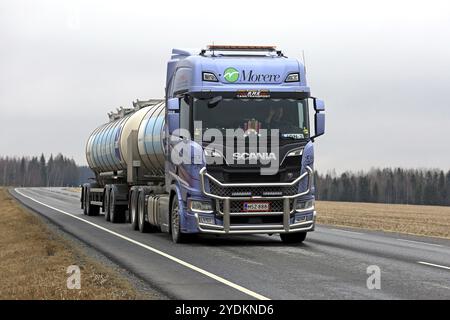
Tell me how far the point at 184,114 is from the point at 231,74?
1.38m

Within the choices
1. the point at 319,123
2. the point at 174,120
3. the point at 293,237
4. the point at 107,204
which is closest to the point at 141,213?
the point at 293,237

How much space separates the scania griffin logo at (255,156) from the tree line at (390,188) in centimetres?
10814

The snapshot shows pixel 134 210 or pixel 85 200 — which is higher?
pixel 85 200

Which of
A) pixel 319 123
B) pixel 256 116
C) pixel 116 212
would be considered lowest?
pixel 116 212

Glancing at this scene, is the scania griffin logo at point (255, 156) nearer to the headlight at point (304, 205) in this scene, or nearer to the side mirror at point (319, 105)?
the headlight at point (304, 205)

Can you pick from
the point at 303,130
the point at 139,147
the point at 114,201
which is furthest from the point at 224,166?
the point at 114,201

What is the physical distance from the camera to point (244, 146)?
15.2m

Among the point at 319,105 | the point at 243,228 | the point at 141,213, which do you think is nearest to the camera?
the point at 243,228

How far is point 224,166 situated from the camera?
15.1m

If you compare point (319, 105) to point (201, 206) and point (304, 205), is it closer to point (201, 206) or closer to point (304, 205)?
point (304, 205)

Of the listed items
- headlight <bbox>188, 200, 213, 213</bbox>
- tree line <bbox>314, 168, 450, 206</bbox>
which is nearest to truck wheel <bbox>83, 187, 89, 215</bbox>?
headlight <bbox>188, 200, 213, 213</bbox>

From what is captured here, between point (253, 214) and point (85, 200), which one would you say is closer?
point (253, 214)

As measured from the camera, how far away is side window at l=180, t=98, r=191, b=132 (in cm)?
1557

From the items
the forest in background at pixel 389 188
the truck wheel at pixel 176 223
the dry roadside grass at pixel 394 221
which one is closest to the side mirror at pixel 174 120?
the truck wheel at pixel 176 223
